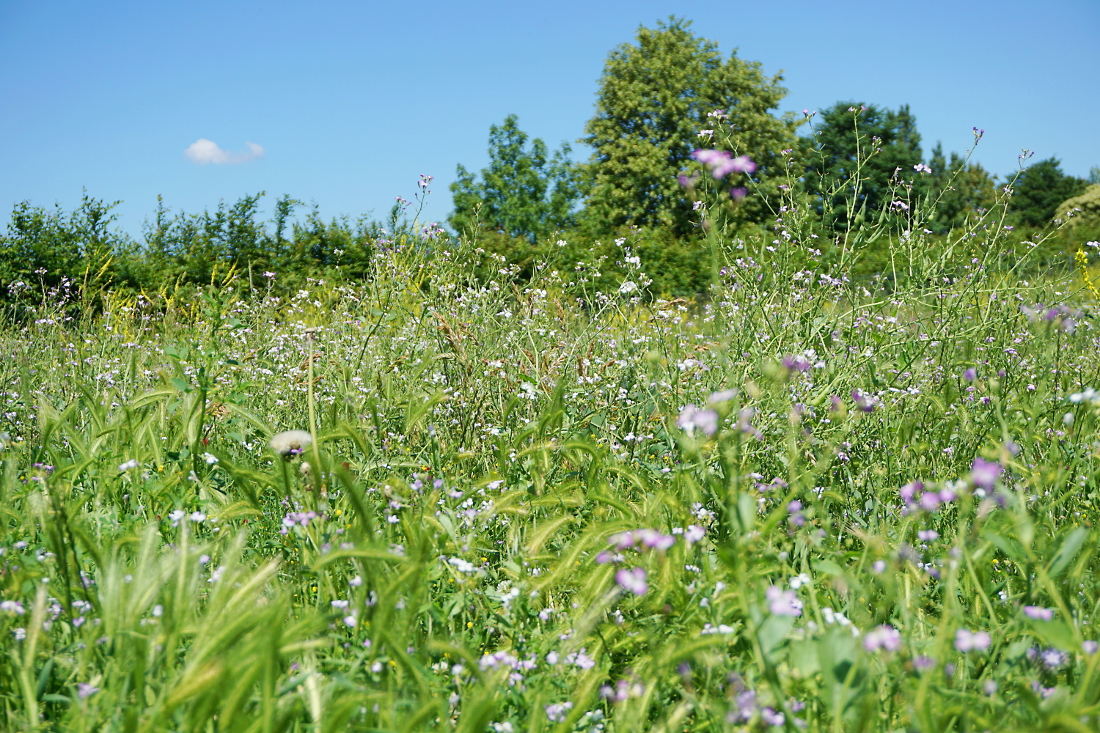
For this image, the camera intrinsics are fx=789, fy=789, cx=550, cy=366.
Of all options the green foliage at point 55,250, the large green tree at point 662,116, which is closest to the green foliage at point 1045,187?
the large green tree at point 662,116

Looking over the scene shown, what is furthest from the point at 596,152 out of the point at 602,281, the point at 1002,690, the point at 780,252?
the point at 1002,690

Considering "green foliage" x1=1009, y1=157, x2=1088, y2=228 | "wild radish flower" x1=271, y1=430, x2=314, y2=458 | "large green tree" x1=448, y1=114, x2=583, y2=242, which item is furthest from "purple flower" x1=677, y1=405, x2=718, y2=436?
"green foliage" x1=1009, y1=157, x2=1088, y2=228

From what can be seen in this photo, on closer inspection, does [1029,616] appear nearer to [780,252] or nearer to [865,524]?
[865,524]

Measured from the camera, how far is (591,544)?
5.68 ft

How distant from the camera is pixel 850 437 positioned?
2.67 metres

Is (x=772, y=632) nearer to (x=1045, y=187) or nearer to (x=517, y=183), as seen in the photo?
(x=517, y=183)

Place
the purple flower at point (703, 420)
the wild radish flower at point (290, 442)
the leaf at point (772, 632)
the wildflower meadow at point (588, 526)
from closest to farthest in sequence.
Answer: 1. the leaf at point (772, 632)
2. the wildflower meadow at point (588, 526)
3. the purple flower at point (703, 420)
4. the wild radish flower at point (290, 442)

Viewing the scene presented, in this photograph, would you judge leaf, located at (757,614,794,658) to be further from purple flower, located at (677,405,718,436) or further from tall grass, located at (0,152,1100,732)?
purple flower, located at (677,405,718,436)

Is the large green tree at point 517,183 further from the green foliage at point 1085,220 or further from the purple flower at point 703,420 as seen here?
the purple flower at point 703,420

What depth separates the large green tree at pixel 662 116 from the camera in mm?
30766


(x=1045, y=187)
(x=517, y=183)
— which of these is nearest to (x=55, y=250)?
(x=517, y=183)

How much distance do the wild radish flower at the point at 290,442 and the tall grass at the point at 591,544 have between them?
1.3 inches

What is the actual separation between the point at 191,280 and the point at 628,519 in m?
10.3

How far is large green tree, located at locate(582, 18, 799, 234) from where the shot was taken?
3077cm
